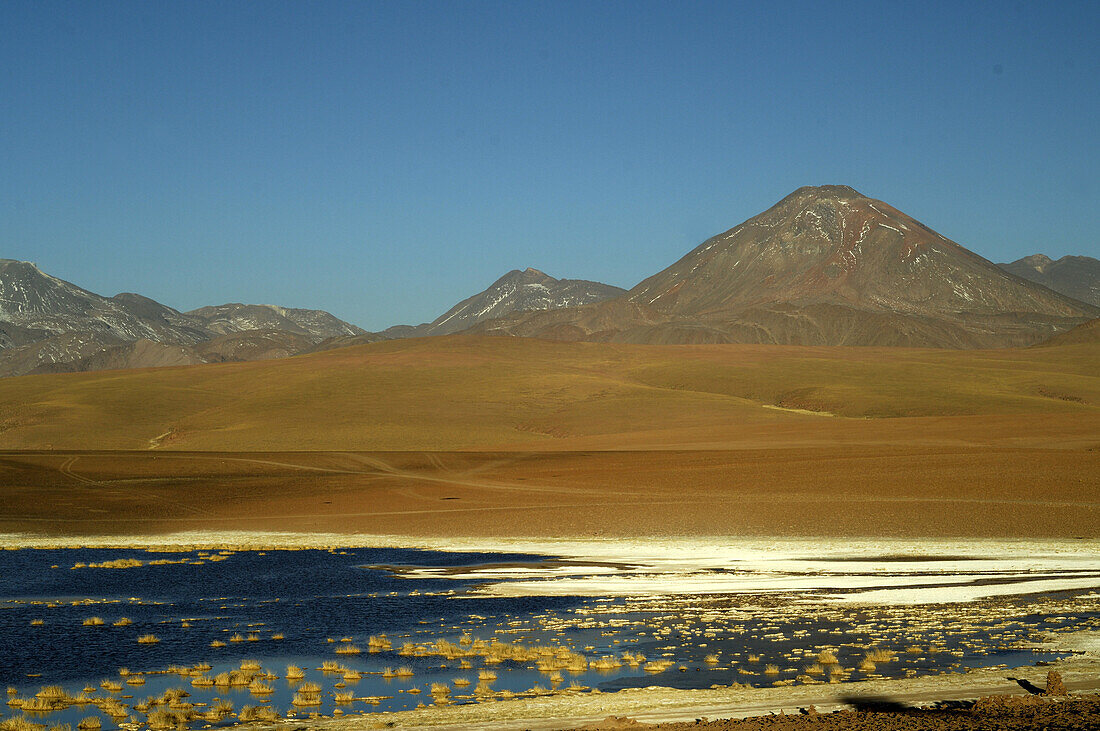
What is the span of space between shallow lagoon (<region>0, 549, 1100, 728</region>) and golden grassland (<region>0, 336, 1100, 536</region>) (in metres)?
15.7

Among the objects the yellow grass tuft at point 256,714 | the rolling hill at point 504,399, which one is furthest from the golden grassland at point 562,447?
the yellow grass tuft at point 256,714

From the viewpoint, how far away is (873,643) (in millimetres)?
22797

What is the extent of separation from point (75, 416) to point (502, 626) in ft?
297

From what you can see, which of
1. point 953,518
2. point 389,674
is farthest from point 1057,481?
point 389,674

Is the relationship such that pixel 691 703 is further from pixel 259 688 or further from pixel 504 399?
pixel 504 399

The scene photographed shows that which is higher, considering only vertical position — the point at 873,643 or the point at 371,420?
the point at 371,420

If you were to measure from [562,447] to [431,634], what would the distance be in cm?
5682

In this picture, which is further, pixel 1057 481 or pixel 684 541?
pixel 1057 481

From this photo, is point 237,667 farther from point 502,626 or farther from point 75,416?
point 75,416

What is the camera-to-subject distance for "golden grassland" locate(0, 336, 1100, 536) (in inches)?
1973

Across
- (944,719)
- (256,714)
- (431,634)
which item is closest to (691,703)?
(944,719)

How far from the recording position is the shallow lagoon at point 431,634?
2025 cm

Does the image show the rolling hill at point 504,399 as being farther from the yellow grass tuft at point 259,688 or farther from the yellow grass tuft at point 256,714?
the yellow grass tuft at point 256,714

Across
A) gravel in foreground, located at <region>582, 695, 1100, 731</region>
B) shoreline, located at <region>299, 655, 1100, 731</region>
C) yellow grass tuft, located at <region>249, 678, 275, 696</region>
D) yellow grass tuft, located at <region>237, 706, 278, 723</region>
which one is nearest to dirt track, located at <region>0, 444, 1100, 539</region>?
shoreline, located at <region>299, 655, 1100, 731</region>
